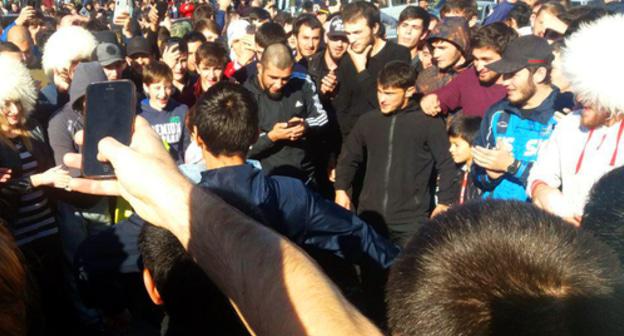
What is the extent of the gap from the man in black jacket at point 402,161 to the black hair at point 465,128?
131 millimetres

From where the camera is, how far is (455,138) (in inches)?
176

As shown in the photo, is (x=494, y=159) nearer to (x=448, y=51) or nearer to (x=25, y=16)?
(x=448, y=51)

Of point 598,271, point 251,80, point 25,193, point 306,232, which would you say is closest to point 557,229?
point 598,271

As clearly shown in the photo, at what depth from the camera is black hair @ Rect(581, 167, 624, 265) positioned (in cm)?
150

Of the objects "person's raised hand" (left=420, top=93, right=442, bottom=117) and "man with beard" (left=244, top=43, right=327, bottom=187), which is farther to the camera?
"man with beard" (left=244, top=43, right=327, bottom=187)

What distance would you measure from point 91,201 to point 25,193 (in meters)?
0.54

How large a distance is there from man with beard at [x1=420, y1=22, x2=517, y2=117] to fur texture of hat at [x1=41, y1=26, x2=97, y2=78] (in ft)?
8.96

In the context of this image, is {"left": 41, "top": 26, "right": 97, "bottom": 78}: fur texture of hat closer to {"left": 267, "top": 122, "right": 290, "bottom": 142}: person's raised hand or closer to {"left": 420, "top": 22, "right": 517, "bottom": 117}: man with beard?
{"left": 267, "top": 122, "right": 290, "bottom": 142}: person's raised hand

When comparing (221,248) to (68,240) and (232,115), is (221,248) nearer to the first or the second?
(232,115)

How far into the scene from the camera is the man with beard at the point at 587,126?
8.14 ft

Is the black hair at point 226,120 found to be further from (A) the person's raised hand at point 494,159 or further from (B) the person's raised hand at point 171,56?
(B) the person's raised hand at point 171,56

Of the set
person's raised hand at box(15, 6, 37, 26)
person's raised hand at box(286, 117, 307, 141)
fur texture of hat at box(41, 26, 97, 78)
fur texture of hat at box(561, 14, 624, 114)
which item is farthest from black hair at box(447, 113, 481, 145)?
person's raised hand at box(15, 6, 37, 26)

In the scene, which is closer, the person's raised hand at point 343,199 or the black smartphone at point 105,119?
the black smartphone at point 105,119

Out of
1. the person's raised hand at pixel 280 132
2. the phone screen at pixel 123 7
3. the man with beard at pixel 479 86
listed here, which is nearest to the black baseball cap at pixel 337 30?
the man with beard at pixel 479 86
